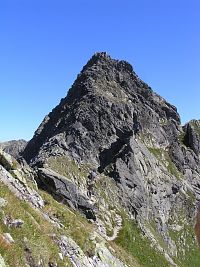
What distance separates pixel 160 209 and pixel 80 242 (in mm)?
77038

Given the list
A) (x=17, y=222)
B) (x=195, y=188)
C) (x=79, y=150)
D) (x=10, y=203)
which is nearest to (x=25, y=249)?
(x=17, y=222)

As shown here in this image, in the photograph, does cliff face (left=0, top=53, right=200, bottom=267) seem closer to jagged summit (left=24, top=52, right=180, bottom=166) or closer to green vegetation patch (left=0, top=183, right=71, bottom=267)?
jagged summit (left=24, top=52, right=180, bottom=166)

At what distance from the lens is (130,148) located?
347 ft

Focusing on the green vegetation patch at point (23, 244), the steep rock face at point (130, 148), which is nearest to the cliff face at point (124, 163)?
the steep rock face at point (130, 148)

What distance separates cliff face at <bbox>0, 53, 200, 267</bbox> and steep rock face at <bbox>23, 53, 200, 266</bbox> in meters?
0.31

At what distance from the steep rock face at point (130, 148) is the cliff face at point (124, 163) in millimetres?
312

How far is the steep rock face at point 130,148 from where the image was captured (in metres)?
93.4

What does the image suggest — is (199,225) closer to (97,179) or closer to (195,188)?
(195,188)

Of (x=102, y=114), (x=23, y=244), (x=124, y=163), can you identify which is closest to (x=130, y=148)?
(x=124, y=163)

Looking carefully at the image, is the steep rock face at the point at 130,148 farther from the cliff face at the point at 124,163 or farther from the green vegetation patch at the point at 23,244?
the green vegetation patch at the point at 23,244

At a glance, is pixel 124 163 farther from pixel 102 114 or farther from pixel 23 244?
pixel 23 244

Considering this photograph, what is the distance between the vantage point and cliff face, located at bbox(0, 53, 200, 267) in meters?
72.4

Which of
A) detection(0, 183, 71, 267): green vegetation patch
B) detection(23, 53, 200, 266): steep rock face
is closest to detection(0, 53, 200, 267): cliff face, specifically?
detection(23, 53, 200, 266): steep rock face

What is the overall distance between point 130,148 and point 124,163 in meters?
6.17
